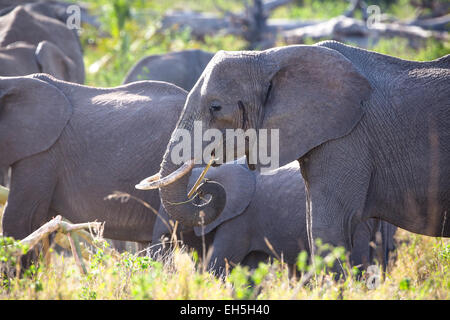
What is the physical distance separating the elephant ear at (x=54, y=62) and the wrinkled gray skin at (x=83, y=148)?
3.02m

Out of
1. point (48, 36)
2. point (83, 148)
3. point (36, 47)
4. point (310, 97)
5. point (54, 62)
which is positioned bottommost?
point (83, 148)

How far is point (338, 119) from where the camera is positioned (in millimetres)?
3949

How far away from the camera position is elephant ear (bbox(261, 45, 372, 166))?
13.0 feet

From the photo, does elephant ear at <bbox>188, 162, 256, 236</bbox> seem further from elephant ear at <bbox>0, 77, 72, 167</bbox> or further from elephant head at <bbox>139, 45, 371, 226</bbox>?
elephant head at <bbox>139, 45, 371, 226</bbox>

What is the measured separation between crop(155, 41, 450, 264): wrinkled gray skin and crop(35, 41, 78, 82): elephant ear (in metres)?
4.81

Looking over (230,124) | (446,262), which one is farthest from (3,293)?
(446,262)

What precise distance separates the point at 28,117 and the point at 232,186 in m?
1.52

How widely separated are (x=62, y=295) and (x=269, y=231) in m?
1.95

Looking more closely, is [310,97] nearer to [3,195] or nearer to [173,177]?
[173,177]

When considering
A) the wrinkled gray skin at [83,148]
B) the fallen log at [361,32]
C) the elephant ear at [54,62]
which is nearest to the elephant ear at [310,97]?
the wrinkled gray skin at [83,148]

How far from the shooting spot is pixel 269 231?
5.11 meters

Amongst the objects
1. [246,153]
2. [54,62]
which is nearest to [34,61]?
[54,62]

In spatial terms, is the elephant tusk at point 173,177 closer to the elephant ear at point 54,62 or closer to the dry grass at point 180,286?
the dry grass at point 180,286

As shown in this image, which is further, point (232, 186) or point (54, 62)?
point (54, 62)
